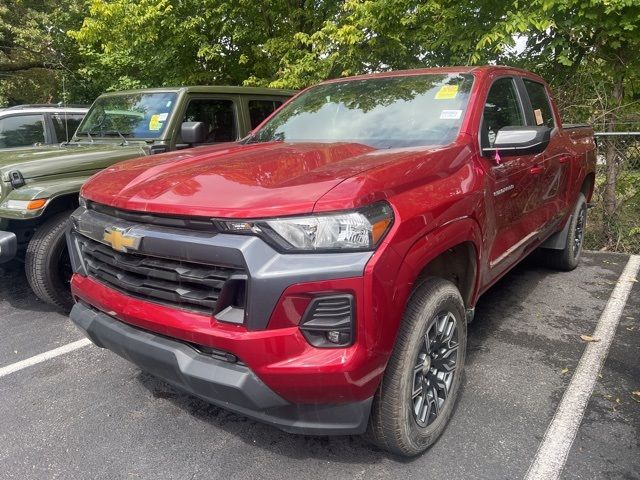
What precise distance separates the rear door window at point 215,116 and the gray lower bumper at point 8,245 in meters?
1.96

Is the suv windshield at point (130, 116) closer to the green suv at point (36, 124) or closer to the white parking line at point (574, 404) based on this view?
the green suv at point (36, 124)

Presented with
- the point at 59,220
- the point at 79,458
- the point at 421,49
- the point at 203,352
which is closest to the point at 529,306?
the point at 203,352

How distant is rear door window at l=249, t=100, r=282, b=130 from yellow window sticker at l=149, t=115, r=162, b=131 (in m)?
1.16

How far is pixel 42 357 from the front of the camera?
3.51 metres

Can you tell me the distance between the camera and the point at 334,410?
1965 millimetres

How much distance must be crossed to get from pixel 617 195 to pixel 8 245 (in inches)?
265

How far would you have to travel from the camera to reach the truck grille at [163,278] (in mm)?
1999

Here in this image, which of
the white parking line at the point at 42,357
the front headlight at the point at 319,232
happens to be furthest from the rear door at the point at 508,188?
the white parking line at the point at 42,357

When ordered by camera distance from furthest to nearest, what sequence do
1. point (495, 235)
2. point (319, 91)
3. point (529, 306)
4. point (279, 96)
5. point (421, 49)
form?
point (421, 49), point (279, 96), point (529, 306), point (319, 91), point (495, 235)

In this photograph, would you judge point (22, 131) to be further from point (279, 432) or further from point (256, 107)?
point (279, 432)

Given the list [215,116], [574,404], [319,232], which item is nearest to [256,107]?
[215,116]

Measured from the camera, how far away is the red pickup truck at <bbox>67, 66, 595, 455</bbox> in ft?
6.12

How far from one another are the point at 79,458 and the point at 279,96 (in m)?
4.79

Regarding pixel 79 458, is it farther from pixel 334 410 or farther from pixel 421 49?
pixel 421 49
